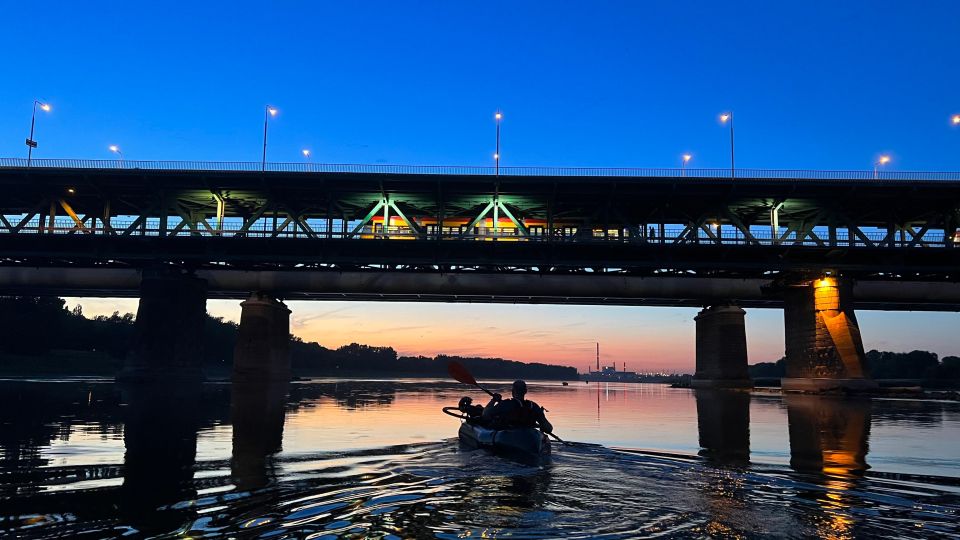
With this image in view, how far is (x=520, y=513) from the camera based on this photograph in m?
8.40

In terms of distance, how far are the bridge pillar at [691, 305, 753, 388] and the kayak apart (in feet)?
164

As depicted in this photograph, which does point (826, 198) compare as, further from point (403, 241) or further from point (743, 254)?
point (403, 241)

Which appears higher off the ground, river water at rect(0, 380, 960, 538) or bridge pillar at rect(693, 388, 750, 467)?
river water at rect(0, 380, 960, 538)

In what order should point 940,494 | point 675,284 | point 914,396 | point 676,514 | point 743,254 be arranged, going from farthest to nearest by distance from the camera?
point 675,284 → point 743,254 → point 914,396 → point 940,494 → point 676,514

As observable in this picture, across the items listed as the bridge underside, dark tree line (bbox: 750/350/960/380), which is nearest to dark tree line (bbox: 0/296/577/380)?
the bridge underside

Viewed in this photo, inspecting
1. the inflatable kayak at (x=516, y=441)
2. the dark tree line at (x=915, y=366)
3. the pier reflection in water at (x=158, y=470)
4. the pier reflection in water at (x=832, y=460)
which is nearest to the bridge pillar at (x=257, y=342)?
the pier reflection in water at (x=158, y=470)

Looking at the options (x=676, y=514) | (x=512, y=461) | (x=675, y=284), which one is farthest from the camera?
(x=675, y=284)

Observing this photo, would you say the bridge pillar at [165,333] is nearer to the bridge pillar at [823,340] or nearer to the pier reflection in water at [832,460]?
the pier reflection in water at [832,460]

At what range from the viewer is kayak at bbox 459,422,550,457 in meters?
13.7

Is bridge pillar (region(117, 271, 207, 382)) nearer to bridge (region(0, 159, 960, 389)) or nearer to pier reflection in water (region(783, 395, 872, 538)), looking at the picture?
bridge (region(0, 159, 960, 389))

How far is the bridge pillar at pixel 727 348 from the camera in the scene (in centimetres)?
5972

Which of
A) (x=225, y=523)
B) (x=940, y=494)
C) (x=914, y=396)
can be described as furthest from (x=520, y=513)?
(x=914, y=396)

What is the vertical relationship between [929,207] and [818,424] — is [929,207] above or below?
above

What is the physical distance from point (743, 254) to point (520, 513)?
50810 mm
